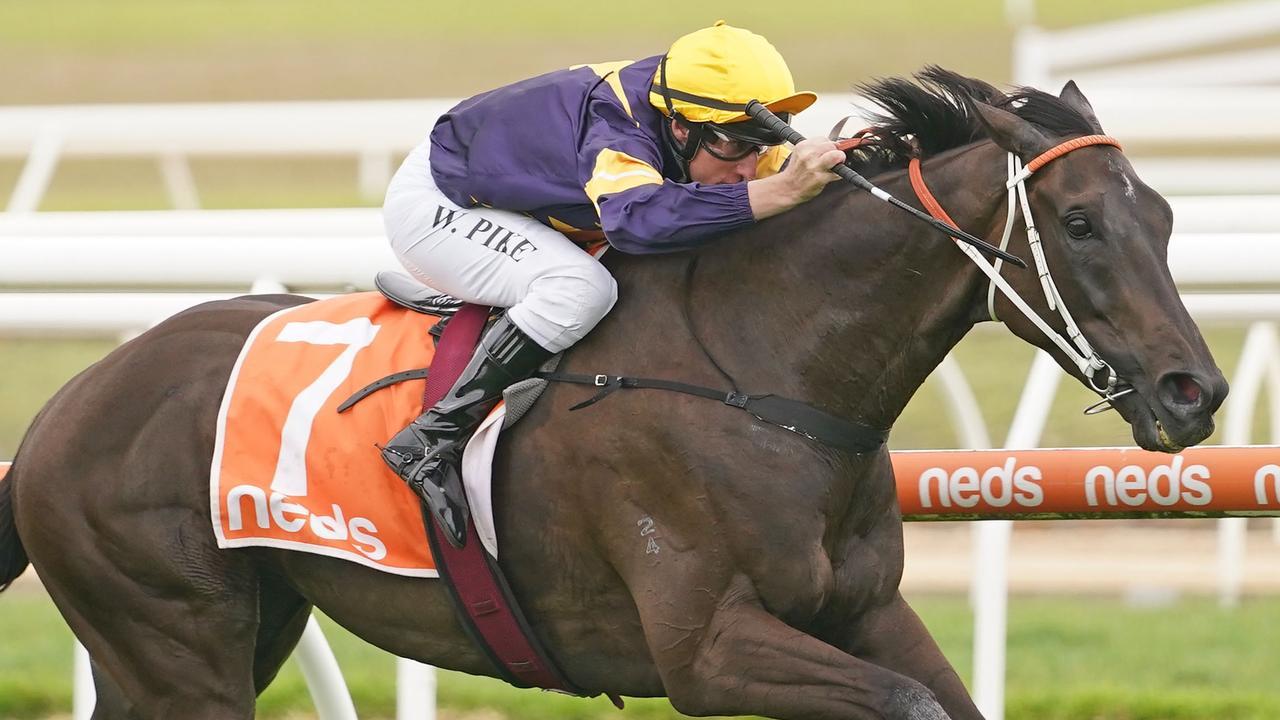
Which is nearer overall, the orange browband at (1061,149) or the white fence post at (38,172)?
the orange browband at (1061,149)

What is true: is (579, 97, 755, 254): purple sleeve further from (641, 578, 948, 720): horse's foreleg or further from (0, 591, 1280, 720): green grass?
(0, 591, 1280, 720): green grass

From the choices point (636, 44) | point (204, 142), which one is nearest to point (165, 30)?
point (636, 44)

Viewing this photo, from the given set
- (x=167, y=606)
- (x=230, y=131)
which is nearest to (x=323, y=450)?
(x=167, y=606)

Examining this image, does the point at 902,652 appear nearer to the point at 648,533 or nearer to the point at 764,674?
the point at 764,674

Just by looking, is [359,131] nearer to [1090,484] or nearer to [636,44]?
[1090,484]

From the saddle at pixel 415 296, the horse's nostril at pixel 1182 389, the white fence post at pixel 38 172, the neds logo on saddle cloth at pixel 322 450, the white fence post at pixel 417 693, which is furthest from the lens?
the white fence post at pixel 38 172

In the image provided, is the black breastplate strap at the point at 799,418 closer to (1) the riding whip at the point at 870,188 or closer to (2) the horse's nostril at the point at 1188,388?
(1) the riding whip at the point at 870,188

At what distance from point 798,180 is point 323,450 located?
1.10 metres

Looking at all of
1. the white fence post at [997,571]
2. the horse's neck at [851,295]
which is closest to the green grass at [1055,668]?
the white fence post at [997,571]

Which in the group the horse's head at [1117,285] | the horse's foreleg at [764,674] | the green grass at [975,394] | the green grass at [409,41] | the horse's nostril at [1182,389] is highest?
the green grass at [409,41]

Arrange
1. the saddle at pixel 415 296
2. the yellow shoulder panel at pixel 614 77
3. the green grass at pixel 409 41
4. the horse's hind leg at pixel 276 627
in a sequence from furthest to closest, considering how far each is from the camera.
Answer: the green grass at pixel 409 41 → the horse's hind leg at pixel 276 627 → the saddle at pixel 415 296 → the yellow shoulder panel at pixel 614 77

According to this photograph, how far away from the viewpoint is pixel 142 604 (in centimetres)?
398

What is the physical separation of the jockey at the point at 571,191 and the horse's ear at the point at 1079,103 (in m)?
0.42

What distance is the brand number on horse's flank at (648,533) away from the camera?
140 inches
